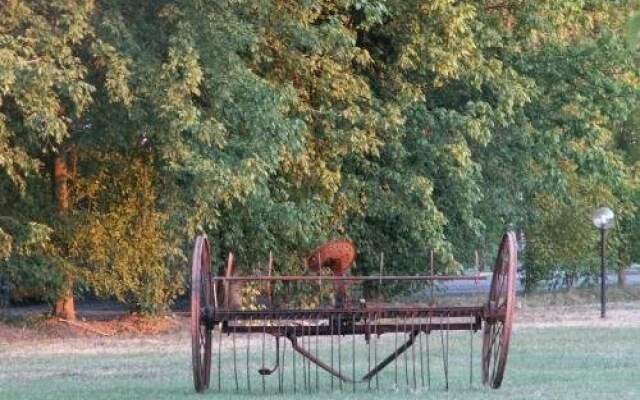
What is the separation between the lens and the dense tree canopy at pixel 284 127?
20.2 meters

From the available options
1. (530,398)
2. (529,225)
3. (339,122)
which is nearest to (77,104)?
(339,122)

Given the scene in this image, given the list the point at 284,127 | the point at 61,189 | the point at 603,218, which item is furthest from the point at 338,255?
the point at 603,218

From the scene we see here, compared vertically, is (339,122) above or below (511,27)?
below

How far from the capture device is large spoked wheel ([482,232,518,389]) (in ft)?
38.1

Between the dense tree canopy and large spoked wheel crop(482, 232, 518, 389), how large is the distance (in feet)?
26.9

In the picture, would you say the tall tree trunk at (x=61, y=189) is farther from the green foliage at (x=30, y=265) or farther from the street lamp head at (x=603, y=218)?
the street lamp head at (x=603, y=218)

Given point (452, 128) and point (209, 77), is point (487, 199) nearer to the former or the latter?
point (452, 128)

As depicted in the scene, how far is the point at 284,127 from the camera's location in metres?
21.2

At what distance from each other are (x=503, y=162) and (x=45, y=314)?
9265 mm

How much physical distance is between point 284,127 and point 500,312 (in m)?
9.72

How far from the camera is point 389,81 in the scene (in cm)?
2509

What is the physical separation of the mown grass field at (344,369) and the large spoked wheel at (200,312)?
0.74ft

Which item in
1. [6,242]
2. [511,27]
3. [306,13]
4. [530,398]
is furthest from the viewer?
[511,27]

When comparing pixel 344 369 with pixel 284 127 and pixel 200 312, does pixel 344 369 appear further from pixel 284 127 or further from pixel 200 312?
pixel 284 127
